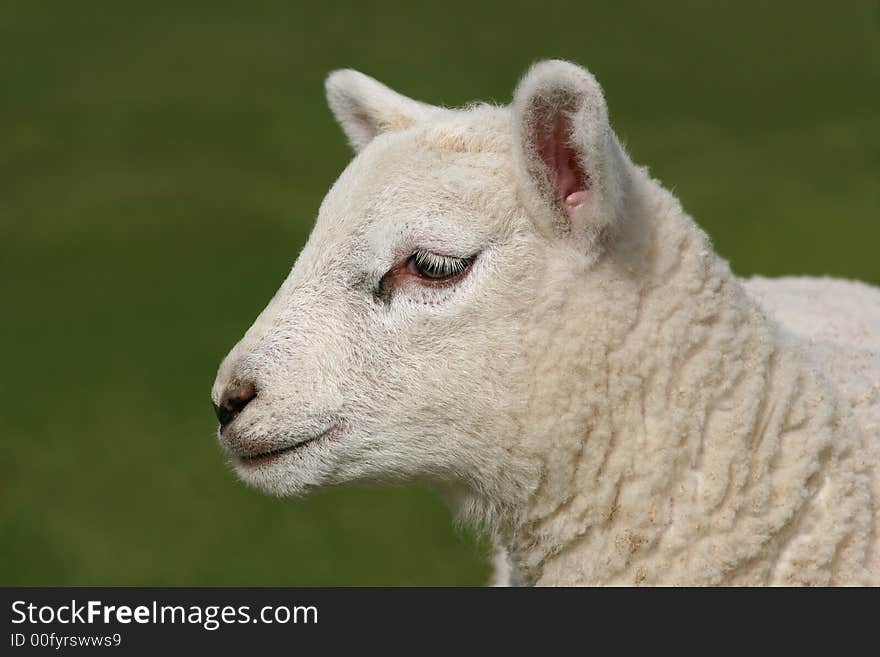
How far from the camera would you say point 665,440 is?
8.99 feet

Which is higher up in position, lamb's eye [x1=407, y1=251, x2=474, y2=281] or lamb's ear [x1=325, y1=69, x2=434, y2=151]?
lamb's ear [x1=325, y1=69, x2=434, y2=151]

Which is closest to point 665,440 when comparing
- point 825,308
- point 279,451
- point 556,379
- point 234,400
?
point 556,379

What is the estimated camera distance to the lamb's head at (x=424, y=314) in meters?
2.76

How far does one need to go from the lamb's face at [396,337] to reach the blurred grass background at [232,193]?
221 cm

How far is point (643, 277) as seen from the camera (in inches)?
110

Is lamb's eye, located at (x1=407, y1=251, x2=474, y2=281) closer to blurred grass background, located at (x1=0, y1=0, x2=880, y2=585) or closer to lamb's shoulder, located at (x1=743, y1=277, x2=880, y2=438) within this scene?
lamb's shoulder, located at (x1=743, y1=277, x2=880, y2=438)

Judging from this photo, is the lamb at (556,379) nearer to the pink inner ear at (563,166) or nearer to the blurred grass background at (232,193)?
the pink inner ear at (563,166)

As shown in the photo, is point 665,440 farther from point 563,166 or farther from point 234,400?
point 234,400

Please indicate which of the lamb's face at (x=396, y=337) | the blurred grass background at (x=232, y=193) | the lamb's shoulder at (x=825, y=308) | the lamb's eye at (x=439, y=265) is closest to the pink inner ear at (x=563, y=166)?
the lamb's face at (x=396, y=337)

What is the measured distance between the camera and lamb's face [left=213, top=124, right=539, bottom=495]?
2787 millimetres

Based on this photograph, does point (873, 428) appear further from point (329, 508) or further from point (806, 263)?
point (806, 263)

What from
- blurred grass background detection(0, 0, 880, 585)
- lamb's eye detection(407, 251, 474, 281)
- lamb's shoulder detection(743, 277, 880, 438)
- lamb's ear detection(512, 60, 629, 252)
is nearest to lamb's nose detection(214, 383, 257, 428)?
lamb's eye detection(407, 251, 474, 281)

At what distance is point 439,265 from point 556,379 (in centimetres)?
37

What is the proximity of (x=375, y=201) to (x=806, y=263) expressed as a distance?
778 cm
